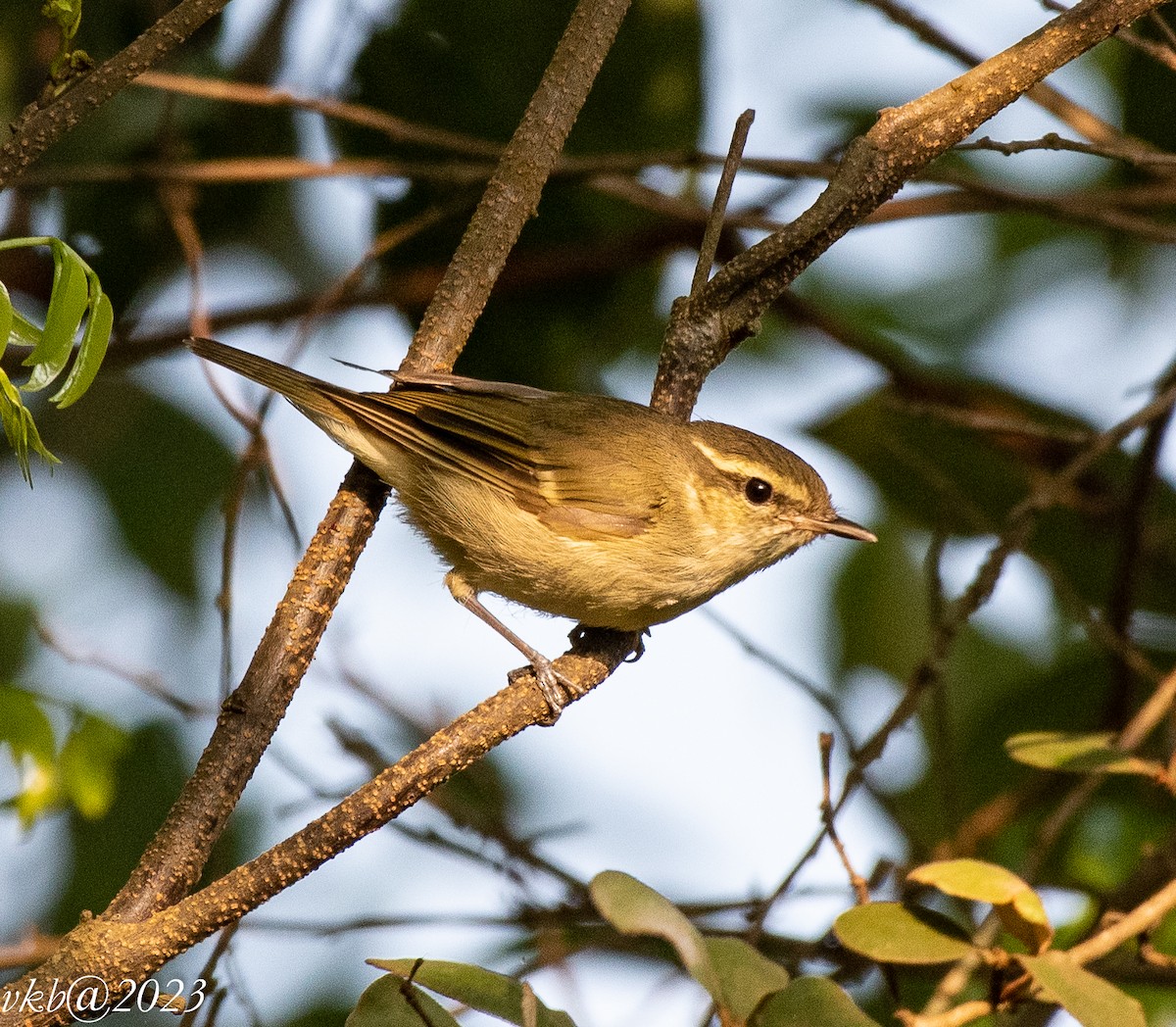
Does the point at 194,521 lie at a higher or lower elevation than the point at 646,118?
lower

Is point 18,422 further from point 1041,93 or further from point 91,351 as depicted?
point 1041,93

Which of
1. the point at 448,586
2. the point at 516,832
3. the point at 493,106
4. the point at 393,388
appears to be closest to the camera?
the point at 393,388

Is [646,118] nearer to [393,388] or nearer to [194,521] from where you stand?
[393,388]

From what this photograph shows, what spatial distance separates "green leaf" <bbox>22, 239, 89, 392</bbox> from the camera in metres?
1.91

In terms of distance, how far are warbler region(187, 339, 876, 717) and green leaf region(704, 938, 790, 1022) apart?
143 cm

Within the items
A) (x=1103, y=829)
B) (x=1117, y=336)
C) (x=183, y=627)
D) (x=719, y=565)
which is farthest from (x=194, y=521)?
(x=1117, y=336)

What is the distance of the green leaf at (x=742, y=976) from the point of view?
214 centimetres

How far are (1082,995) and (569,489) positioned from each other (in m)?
2.05

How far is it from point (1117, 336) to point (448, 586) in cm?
304

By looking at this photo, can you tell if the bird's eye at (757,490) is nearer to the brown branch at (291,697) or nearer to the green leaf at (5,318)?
the brown branch at (291,697)

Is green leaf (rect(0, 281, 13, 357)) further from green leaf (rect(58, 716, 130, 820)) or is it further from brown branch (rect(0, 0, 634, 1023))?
green leaf (rect(58, 716, 130, 820))

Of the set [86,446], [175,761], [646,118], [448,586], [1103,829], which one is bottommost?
[1103,829]

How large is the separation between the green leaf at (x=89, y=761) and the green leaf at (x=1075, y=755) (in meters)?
2.28

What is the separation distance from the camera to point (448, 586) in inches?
157
